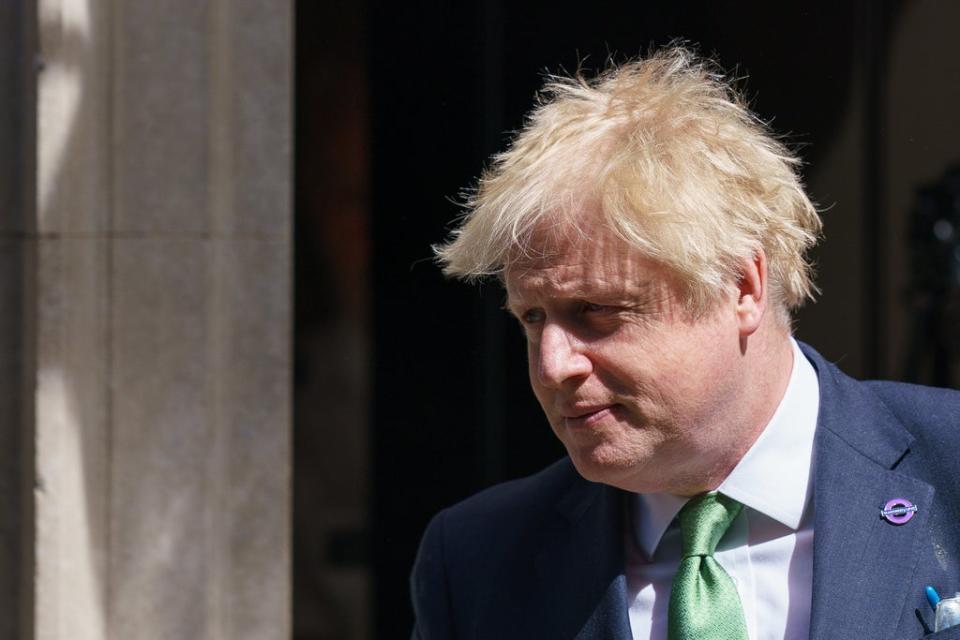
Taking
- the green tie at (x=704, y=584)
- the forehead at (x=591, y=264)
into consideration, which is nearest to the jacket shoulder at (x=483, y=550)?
the green tie at (x=704, y=584)

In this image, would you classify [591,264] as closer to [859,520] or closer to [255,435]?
[859,520]

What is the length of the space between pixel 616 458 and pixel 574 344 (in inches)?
7.8

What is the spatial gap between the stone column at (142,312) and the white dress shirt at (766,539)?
6.68ft

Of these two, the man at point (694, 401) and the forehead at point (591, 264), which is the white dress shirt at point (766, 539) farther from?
the forehead at point (591, 264)

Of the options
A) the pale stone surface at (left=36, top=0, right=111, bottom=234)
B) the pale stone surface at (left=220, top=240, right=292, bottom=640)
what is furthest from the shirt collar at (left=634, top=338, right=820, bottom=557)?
the pale stone surface at (left=36, top=0, right=111, bottom=234)

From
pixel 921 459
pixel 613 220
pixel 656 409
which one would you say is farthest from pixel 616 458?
pixel 921 459

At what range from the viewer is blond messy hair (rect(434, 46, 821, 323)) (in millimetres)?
2002

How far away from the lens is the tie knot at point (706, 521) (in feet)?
7.00

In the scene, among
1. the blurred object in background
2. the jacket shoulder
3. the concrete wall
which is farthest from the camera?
the blurred object in background

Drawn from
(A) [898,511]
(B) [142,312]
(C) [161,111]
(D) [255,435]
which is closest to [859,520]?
(A) [898,511]

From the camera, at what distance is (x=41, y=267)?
3.82 m

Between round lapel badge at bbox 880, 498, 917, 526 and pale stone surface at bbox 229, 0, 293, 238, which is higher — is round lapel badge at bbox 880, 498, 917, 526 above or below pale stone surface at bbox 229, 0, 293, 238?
below

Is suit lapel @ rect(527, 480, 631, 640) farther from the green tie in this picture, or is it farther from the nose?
the nose

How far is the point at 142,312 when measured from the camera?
387 centimetres
